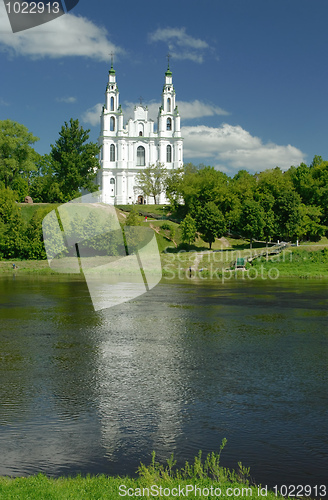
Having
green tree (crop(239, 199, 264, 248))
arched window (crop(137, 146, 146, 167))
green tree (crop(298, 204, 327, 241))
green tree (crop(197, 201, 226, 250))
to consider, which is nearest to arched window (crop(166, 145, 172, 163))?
arched window (crop(137, 146, 146, 167))

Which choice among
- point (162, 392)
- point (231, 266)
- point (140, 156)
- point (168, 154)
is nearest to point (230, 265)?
point (231, 266)

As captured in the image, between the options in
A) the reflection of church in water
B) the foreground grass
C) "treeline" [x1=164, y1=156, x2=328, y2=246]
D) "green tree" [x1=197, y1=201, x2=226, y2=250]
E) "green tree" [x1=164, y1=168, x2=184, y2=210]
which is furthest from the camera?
the reflection of church in water

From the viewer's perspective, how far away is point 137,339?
63.9ft

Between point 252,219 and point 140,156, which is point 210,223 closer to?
point 252,219

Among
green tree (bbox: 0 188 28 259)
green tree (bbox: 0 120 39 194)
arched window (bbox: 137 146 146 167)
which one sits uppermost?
arched window (bbox: 137 146 146 167)

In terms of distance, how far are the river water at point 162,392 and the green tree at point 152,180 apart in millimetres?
79402

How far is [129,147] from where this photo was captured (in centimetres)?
11475

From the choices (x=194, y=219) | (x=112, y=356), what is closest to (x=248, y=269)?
(x=194, y=219)

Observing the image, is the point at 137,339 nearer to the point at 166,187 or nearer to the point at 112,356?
the point at 112,356

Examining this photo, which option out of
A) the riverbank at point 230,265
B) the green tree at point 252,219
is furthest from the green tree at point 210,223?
the riverbank at point 230,265

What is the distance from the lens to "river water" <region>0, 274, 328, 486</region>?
344 inches

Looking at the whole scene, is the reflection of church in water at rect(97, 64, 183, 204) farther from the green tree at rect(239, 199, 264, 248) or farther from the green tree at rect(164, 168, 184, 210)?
the green tree at rect(239, 199, 264, 248)

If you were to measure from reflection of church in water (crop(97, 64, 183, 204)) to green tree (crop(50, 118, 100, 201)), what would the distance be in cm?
2478

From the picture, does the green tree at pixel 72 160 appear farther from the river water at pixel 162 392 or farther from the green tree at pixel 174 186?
the river water at pixel 162 392
